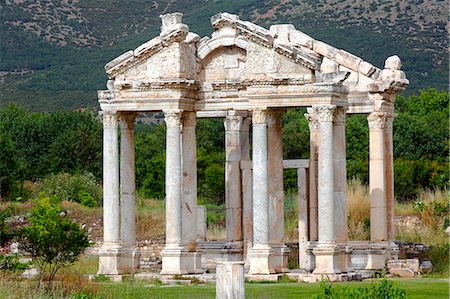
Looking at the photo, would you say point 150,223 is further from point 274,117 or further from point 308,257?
point 274,117

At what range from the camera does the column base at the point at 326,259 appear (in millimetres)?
37375

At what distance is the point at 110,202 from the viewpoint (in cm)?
3944

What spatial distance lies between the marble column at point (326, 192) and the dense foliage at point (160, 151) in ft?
71.9

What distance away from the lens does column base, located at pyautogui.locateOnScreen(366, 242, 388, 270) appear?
134 ft

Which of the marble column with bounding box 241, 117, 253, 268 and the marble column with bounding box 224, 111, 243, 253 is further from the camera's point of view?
the marble column with bounding box 224, 111, 243, 253

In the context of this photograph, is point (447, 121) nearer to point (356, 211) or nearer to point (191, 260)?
point (356, 211)

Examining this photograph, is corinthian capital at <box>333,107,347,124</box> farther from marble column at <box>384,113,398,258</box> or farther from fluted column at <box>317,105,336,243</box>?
marble column at <box>384,113,398,258</box>

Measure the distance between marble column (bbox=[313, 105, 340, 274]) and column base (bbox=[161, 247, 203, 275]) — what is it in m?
3.50

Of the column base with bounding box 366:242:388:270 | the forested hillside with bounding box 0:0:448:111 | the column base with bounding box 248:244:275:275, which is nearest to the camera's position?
the column base with bounding box 248:244:275:275

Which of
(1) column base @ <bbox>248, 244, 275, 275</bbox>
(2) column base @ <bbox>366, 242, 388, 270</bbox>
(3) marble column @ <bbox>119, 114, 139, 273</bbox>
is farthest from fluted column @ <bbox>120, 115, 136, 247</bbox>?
(2) column base @ <bbox>366, 242, 388, 270</bbox>

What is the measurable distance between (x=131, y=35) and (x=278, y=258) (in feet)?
232

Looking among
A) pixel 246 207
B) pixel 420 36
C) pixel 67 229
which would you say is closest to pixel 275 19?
pixel 420 36

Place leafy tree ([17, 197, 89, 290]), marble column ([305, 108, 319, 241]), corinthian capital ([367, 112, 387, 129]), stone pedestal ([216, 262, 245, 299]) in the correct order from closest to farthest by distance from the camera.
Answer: stone pedestal ([216, 262, 245, 299]) < leafy tree ([17, 197, 89, 290]) < corinthian capital ([367, 112, 387, 129]) < marble column ([305, 108, 319, 241])

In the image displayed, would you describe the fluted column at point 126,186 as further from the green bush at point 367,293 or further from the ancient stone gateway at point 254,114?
the green bush at point 367,293
